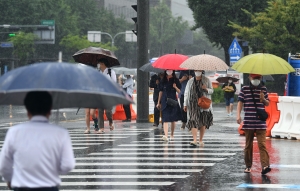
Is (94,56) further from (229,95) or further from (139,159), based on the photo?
(229,95)

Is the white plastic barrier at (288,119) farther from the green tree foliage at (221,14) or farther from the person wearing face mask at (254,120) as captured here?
the green tree foliage at (221,14)

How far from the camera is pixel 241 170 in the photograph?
1334cm

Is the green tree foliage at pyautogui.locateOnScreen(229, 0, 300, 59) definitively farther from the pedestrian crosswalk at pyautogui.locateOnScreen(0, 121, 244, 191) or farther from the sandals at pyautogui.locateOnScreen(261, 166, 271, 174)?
the sandals at pyautogui.locateOnScreen(261, 166, 271, 174)

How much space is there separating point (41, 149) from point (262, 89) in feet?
24.2

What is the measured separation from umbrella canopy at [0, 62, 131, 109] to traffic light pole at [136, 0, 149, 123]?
1906cm

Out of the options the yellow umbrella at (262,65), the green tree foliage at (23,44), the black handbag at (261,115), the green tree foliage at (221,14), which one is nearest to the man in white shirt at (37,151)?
the black handbag at (261,115)

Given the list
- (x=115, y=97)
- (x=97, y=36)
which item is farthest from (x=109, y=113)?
(x=97, y=36)

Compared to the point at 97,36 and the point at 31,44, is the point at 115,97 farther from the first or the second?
the point at 31,44

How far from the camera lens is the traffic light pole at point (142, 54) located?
25250 mm

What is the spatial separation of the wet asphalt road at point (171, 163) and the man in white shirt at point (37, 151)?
5.34 metres

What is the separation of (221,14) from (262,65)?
43.7 metres

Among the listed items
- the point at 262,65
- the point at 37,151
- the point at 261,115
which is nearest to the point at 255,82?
the point at 262,65

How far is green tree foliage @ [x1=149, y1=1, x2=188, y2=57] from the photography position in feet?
370

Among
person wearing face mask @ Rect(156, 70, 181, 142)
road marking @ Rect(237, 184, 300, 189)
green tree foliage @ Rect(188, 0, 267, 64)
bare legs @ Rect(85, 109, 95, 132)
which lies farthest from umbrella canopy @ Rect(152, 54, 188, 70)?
green tree foliage @ Rect(188, 0, 267, 64)
